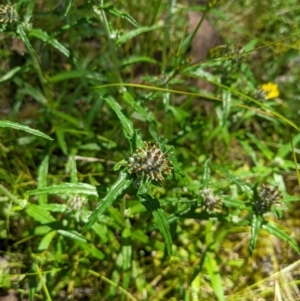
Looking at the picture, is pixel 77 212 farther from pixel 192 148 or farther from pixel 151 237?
pixel 192 148

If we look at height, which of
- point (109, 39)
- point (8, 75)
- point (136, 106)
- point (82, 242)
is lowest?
point (82, 242)

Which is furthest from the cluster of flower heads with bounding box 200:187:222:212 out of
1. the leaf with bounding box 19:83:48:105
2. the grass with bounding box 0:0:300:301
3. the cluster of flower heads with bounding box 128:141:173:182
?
the leaf with bounding box 19:83:48:105

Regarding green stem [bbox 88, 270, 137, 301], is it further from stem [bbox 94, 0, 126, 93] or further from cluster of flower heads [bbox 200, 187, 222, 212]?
stem [bbox 94, 0, 126, 93]

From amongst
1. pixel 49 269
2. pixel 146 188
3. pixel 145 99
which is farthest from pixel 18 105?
pixel 146 188

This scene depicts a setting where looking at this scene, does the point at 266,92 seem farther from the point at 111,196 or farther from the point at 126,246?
the point at 111,196

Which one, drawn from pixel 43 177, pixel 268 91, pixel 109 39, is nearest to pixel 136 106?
pixel 109 39

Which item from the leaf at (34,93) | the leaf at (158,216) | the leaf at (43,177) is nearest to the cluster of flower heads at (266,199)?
the leaf at (158,216)
